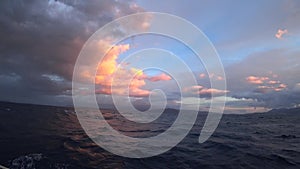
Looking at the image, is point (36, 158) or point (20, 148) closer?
point (36, 158)

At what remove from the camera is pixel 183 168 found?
43.5ft

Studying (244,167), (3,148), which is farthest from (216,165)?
(3,148)

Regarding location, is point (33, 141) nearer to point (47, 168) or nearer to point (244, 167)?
point (47, 168)

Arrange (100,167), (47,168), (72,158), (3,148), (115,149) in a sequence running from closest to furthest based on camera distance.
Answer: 1. (47,168)
2. (100,167)
3. (72,158)
4. (3,148)
5. (115,149)

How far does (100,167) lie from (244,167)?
9.31 metres

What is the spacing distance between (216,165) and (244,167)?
5.86 ft

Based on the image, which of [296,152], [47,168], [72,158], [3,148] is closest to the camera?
[47,168]

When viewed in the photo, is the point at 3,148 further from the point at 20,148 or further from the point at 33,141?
the point at 33,141

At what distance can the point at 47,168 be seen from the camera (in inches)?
435

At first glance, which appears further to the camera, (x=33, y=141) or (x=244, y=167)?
(x=33, y=141)

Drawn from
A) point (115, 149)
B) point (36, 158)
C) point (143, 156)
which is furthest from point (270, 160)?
point (36, 158)

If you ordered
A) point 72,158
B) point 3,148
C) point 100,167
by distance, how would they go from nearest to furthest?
point 100,167, point 72,158, point 3,148

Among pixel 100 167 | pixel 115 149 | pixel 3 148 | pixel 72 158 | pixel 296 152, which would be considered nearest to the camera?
pixel 100 167

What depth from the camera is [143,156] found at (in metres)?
15.0
